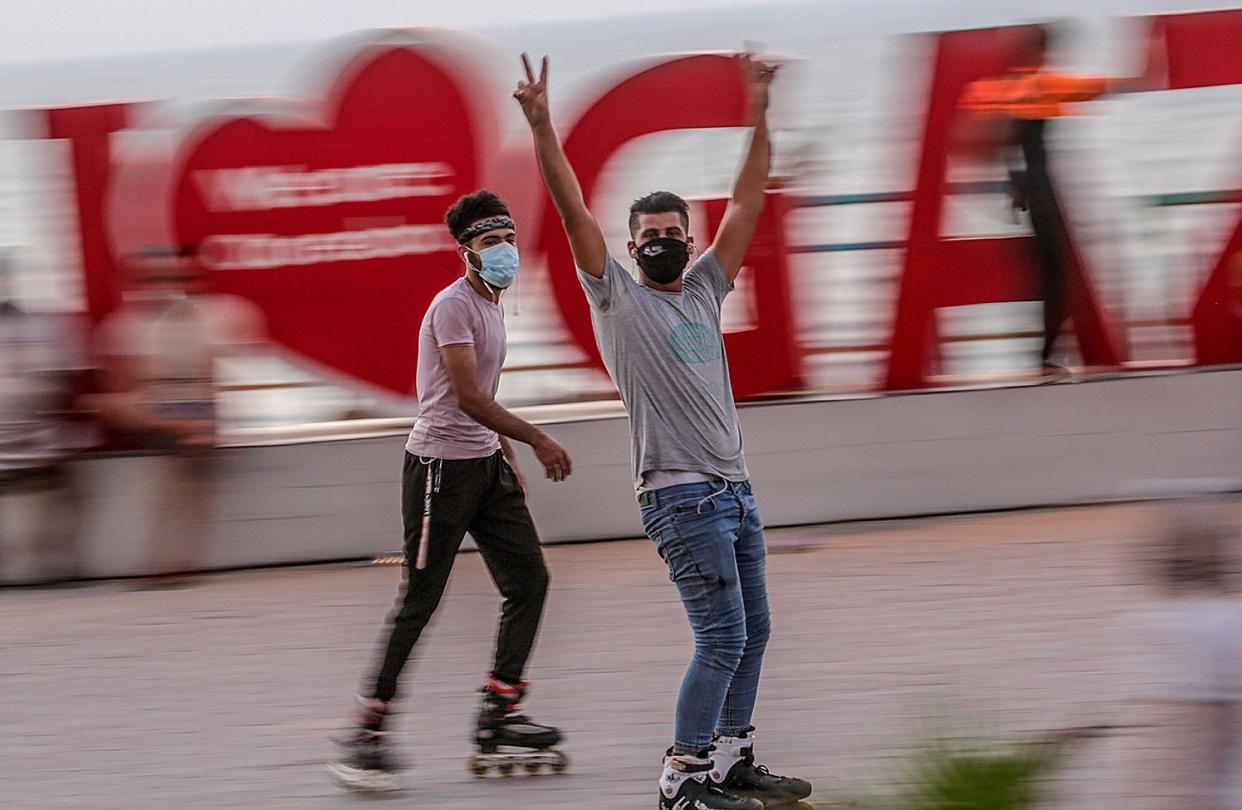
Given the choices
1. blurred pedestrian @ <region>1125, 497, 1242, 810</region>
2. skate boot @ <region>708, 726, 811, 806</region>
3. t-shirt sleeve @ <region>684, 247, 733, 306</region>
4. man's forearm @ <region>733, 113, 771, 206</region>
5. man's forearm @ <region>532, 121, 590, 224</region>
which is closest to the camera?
blurred pedestrian @ <region>1125, 497, 1242, 810</region>

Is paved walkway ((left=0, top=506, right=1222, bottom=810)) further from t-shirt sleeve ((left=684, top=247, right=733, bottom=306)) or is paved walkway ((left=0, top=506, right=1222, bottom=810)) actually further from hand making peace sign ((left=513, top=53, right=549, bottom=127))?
hand making peace sign ((left=513, top=53, right=549, bottom=127))

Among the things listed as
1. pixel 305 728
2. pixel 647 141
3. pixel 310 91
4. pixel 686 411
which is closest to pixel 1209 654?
pixel 686 411

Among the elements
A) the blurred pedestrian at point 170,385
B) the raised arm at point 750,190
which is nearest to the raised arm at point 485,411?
the raised arm at point 750,190

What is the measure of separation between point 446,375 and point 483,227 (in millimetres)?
508

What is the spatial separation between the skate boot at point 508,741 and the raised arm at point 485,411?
0.76 meters

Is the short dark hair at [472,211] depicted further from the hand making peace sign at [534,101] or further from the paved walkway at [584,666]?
the paved walkway at [584,666]

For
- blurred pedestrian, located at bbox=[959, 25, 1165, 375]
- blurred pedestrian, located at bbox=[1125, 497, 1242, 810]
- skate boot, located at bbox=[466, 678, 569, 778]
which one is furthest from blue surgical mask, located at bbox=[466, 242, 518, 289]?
blurred pedestrian, located at bbox=[959, 25, 1165, 375]

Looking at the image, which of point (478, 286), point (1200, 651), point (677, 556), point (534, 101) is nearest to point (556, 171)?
point (534, 101)

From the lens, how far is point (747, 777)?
4.84 metres

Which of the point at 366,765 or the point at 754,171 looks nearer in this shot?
the point at 754,171

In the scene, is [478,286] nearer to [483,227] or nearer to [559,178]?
[483,227]

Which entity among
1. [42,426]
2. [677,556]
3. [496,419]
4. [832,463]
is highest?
[496,419]

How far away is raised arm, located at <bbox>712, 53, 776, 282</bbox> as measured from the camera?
497 centimetres

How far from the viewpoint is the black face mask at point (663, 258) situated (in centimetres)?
475
